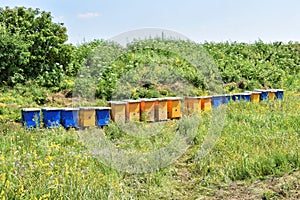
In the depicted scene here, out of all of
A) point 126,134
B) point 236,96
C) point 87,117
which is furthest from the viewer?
Result: point 236,96

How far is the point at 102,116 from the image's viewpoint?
6797 millimetres

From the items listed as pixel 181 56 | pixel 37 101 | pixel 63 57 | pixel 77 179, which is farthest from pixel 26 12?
pixel 77 179

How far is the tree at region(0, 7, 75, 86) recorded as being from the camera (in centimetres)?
908

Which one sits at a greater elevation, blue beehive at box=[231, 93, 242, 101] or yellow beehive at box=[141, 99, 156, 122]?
blue beehive at box=[231, 93, 242, 101]

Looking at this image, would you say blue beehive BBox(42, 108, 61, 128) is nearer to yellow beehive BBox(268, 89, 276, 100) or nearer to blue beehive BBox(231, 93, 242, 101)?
blue beehive BBox(231, 93, 242, 101)

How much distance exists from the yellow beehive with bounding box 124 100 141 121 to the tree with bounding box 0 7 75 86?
2.97 metres

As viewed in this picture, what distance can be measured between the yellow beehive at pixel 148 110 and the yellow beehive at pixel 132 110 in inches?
4.2

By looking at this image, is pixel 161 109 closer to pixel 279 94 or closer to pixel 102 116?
pixel 102 116

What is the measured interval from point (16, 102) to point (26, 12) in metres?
2.68

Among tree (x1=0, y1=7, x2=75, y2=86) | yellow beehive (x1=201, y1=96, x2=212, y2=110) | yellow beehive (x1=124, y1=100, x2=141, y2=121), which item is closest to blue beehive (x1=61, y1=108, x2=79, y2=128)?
yellow beehive (x1=124, y1=100, x2=141, y2=121)

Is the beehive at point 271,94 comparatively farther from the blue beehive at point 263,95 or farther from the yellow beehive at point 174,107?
the yellow beehive at point 174,107

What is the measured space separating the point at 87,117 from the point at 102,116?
23 centimetres

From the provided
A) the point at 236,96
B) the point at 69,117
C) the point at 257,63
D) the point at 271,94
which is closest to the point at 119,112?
the point at 69,117

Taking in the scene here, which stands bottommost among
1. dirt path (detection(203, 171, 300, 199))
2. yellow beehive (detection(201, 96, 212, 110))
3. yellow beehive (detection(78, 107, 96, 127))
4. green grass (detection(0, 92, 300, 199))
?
dirt path (detection(203, 171, 300, 199))
